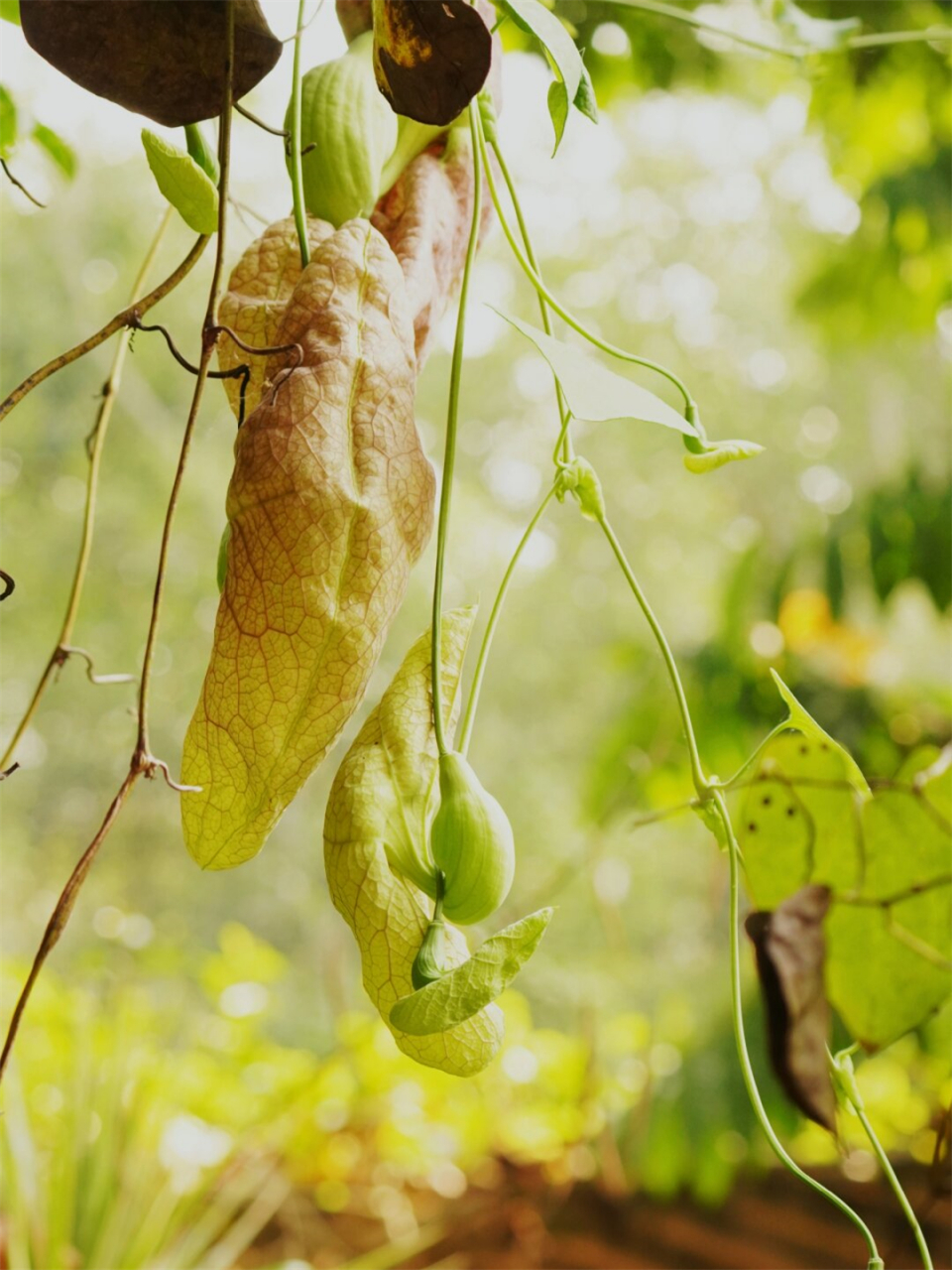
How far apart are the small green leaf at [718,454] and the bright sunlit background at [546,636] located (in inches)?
2.2

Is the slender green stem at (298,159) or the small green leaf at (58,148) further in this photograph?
the small green leaf at (58,148)

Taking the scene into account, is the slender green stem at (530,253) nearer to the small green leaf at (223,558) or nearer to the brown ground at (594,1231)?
the small green leaf at (223,558)

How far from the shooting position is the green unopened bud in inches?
6.6

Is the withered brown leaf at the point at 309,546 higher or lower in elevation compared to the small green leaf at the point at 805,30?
lower

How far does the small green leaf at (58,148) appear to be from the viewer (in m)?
0.38

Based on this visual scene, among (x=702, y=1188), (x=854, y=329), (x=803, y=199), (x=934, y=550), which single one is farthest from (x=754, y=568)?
(x=803, y=199)

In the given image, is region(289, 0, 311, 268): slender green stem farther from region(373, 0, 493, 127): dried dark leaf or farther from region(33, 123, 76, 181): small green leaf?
region(33, 123, 76, 181): small green leaf

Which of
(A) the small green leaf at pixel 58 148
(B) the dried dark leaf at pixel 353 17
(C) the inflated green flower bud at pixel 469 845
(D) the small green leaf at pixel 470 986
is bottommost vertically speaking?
(D) the small green leaf at pixel 470 986

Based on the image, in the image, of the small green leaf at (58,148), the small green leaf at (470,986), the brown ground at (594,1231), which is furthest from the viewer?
the brown ground at (594,1231)

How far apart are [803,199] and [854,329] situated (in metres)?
1.11

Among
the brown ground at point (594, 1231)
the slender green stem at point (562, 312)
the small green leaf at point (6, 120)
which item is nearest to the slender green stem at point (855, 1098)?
the slender green stem at point (562, 312)

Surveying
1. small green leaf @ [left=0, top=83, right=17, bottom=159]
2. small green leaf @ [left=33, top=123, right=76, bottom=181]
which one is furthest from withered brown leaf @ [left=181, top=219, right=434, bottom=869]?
small green leaf @ [left=33, top=123, right=76, bottom=181]

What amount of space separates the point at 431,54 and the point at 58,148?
28 centimetres

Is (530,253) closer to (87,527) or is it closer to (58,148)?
(87,527)
